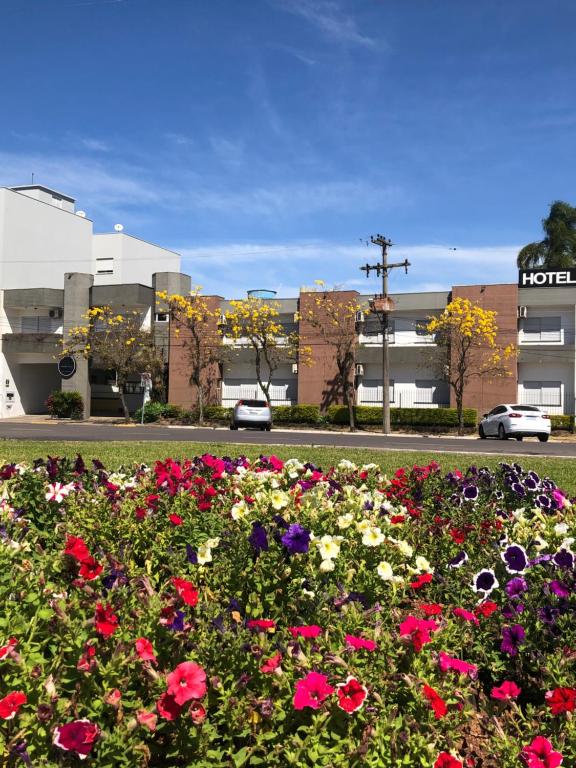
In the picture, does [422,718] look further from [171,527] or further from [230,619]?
[171,527]

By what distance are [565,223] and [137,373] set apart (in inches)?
1112

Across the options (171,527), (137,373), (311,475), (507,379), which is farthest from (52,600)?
(137,373)

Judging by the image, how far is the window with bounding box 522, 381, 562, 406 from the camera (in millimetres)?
39188

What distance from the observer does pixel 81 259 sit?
2265 inches

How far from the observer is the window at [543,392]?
3919 centimetres

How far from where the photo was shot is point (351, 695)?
7.11 ft

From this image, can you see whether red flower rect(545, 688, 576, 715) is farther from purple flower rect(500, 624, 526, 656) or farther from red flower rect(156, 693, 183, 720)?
red flower rect(156, 693, 183, 720)

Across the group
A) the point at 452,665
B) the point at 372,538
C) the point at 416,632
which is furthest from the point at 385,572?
the point at 452,665

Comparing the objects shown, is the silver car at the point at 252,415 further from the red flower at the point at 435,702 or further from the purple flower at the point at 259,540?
the red flower at the point at 435,702

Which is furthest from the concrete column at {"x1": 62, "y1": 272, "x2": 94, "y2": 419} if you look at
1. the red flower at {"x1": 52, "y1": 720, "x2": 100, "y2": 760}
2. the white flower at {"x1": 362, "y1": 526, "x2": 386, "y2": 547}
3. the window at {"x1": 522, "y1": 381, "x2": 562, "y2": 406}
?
the red flower at {"x1": 52, "y1": 720, "x2": 100, "y2": 760}

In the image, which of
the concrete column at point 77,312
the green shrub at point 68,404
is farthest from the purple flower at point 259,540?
the concrete column at point 77,312

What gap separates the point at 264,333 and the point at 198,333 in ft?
16.2

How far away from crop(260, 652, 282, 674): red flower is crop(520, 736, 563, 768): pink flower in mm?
827

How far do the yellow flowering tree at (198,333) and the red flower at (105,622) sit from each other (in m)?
40.2
